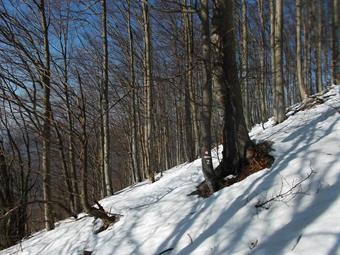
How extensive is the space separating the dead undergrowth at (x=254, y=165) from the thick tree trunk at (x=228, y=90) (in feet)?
0.40

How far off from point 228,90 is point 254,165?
45.7 inches

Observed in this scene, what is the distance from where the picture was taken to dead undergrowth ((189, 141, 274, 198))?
475cm

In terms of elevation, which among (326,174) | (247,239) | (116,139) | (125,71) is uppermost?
(125,71)

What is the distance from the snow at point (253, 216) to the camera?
301 centimetres

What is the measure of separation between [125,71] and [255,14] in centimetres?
768

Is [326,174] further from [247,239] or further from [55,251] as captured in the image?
[55,251]

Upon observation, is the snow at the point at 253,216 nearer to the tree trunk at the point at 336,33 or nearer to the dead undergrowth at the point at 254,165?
the dead undergrowth at the point at 254,165

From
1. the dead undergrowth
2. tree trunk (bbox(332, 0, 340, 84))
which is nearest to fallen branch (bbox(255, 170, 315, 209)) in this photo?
the dead undergrowth

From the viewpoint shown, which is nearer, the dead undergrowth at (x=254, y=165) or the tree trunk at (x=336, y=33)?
the dead undergrowth at (x=254, y=165)

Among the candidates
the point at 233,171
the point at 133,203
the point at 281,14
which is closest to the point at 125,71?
the point at 281,14

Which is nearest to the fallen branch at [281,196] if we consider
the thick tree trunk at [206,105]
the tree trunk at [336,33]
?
the thick tree trunk at [206,105]

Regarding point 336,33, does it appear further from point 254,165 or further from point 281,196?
point 281,196

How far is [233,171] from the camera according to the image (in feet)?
16.4

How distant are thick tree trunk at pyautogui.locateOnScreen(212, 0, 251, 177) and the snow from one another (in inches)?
19.6
